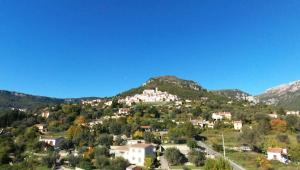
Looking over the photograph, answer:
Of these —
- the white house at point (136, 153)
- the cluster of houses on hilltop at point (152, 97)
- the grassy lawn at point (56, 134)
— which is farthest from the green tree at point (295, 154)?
the cluster of houses on hilltop at point (152, 97)

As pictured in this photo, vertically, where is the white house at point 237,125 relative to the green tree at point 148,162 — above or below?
above

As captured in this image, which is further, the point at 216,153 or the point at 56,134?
the point at 56,134

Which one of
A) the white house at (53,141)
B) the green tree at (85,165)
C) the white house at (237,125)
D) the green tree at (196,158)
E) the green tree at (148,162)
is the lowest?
the green tree at (85,165)

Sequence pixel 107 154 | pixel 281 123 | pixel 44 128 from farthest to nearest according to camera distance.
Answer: pixel 44 128 < pixel 281 123 < pixel 107 154

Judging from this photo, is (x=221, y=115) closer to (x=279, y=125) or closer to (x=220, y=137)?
(x=279, y=125)

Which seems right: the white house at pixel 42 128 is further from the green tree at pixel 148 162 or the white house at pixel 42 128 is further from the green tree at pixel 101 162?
the green tree at pixel 148 162

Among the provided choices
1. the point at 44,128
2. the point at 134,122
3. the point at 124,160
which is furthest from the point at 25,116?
the point at 124,160

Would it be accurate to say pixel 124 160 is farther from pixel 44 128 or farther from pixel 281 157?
pixel 44 128

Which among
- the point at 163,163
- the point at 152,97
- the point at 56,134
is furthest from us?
the point at 152,97

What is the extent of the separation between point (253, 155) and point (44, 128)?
201ft

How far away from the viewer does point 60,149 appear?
72.2m

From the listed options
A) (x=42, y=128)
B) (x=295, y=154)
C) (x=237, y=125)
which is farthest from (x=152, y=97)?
(x=295, y=154)

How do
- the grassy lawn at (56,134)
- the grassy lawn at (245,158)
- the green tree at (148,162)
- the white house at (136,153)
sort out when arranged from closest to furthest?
the green tree at (148,162) < the grassy lawn at (245,158) < the white house at (136,153) < the grassy lawn at (56,134)

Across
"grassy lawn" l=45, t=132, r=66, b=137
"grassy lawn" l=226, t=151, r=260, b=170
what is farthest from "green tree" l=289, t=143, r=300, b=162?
"grassy lawn" l=45, t=132, r=66, b=137
